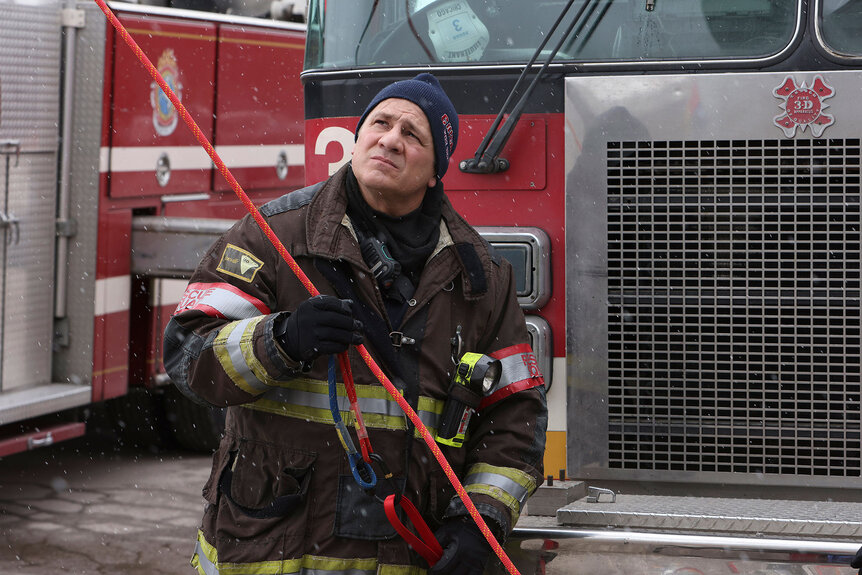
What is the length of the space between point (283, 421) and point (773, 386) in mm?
1535

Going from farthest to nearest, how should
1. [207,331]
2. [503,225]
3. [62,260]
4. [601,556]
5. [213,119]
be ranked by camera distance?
[213,119], [62,260], [503,225], [601,556], [207,331]

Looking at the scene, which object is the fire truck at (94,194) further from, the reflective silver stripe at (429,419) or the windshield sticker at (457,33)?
the reflective silver stripe at (429,419)

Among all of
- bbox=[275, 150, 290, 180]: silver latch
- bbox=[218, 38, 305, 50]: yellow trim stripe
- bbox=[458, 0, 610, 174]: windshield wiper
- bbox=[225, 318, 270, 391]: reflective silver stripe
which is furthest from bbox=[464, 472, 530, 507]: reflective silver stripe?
bbox=[275, 150, 290, 180]: silver latch

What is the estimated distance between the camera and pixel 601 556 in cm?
315

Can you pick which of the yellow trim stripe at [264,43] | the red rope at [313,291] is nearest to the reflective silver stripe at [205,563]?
the red rope at [313,291]

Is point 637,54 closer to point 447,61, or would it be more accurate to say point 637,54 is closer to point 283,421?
point 447,61

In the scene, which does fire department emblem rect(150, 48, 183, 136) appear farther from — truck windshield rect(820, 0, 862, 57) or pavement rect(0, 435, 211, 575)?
truck windshield rect(820, 0, 862, 57)

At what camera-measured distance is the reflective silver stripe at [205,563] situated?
2662mm

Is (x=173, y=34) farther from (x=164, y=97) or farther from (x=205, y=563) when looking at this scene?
(x=205, y=563)

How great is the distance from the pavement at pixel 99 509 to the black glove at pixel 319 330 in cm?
293

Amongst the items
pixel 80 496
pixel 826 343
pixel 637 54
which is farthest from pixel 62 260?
pixel 826 343

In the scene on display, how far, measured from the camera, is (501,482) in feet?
8.95

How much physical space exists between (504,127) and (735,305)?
33.9 inches

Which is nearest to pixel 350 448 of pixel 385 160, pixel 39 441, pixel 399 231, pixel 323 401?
pixel 323 401
